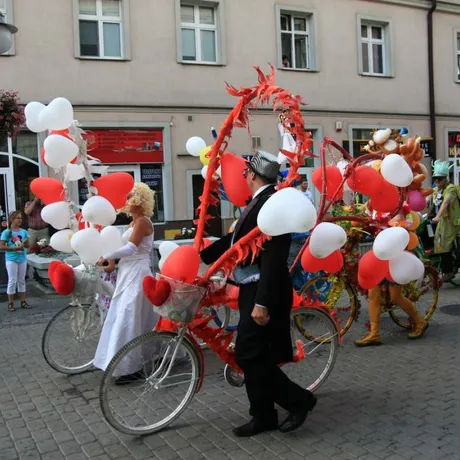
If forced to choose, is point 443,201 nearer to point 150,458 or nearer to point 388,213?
point 388,213

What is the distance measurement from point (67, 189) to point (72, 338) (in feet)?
4.55

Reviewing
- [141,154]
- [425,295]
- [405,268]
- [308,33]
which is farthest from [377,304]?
[308,33]

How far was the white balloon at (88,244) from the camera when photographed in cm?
425

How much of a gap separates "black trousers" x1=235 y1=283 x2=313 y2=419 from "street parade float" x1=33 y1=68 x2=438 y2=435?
11.2 inches

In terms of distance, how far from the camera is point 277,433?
3.78m

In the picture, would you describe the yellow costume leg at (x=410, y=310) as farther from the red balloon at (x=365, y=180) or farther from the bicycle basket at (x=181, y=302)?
the bicycle basket at (x=181, y=302)

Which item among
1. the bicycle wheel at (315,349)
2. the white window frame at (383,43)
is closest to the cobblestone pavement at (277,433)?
the bicycle wheel at (315,349)

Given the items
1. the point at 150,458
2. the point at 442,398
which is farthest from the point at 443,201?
the point at 150,458

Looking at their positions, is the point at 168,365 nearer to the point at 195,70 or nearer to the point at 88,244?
the point at 88,244

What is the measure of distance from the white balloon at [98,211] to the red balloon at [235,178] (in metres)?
0.88

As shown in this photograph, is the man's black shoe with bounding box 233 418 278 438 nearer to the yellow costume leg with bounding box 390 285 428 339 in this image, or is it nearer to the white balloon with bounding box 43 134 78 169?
the white balloon with bounding box 43 134 78 169

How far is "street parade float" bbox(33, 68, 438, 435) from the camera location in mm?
3635

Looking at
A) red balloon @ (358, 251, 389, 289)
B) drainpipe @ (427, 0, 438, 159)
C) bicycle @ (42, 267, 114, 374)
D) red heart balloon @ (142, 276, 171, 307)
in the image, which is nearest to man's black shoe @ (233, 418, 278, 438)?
red heart balloon @ (142, 276, 171, 307)

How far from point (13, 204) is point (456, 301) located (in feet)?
31.4
